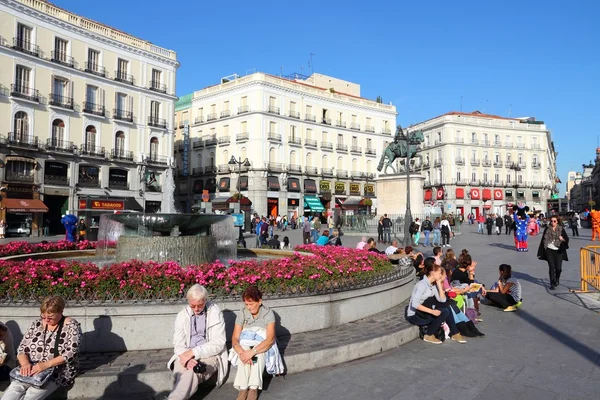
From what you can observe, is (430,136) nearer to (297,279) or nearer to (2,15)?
(2,15)

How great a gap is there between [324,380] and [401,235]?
2436 centimetres

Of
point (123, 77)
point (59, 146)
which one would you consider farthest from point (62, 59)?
point (59, 146)

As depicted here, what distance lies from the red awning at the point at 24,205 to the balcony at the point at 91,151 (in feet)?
18.2

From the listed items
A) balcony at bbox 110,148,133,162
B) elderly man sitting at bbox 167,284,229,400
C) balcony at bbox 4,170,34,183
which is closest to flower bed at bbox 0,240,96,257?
elderly man sitting at bbox 167,284,229,400

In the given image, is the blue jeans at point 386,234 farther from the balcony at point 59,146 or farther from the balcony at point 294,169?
the balcony at point 294,169

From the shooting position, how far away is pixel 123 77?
41.3 metres

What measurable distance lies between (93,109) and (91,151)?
11.8ft

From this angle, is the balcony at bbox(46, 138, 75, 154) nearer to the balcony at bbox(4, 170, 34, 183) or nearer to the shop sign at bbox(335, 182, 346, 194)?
the balcony at bbox(4, 170, 34, 183)

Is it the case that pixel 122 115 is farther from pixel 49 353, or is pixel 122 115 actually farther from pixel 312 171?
pixel 49 353

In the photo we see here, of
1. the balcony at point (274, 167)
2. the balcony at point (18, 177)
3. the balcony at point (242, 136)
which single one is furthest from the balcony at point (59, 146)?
the balcony at point (274, 167)

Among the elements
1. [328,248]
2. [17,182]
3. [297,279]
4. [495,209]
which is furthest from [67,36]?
[495,209]

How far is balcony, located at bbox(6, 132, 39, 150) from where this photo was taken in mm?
33562

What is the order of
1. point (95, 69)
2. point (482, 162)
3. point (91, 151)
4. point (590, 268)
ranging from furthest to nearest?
point (482, 162) < point (95, 69) < point (91, 151) < point (590, 268)

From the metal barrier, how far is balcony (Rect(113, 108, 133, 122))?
38716 millimetres
